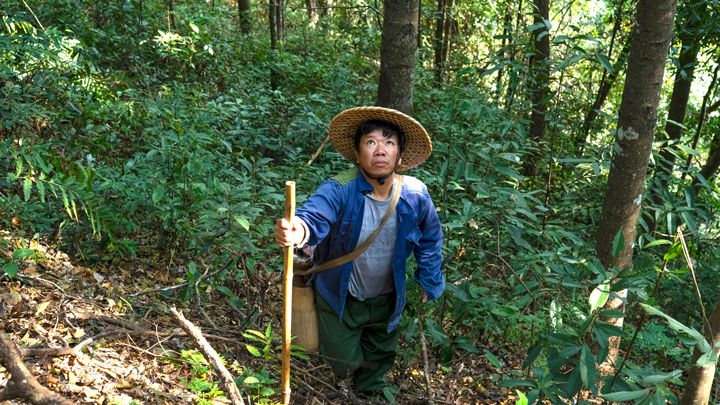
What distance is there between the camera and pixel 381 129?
2.85 metres

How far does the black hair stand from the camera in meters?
2.85

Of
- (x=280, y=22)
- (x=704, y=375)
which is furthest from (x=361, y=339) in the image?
(x=280, y=22)

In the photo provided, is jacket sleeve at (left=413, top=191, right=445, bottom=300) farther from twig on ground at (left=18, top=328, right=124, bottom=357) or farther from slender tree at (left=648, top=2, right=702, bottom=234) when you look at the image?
slender tree at (left=648, top=2, right=702, bottom=234)

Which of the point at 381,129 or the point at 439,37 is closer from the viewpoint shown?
the point at 381,129

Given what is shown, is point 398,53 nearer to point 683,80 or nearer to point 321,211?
point 321,211

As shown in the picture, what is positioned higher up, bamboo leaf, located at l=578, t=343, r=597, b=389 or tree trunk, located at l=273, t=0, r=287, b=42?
tree trunk, located at l=273, t=0, r=287, b=42

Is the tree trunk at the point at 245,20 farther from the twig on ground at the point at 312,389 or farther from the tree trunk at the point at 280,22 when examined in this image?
the twig on ground at the point at 312,389

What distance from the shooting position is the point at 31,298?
2910 mm

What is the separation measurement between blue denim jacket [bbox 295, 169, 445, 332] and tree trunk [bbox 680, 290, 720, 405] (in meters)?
1.36

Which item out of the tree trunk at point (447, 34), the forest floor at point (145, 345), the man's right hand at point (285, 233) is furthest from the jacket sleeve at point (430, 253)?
the tree trunk at point (447, 34)

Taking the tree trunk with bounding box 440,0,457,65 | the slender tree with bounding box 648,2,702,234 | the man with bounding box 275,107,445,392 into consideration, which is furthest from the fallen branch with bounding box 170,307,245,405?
the tree trunk with bounding box 440,0,457,65

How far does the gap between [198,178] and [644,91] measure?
126 inches

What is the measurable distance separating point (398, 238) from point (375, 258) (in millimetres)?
193

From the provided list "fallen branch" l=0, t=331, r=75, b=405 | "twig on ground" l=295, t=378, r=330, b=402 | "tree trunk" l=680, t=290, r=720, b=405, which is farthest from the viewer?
"twig on ground" l=295, t=378, r=330, b=402
